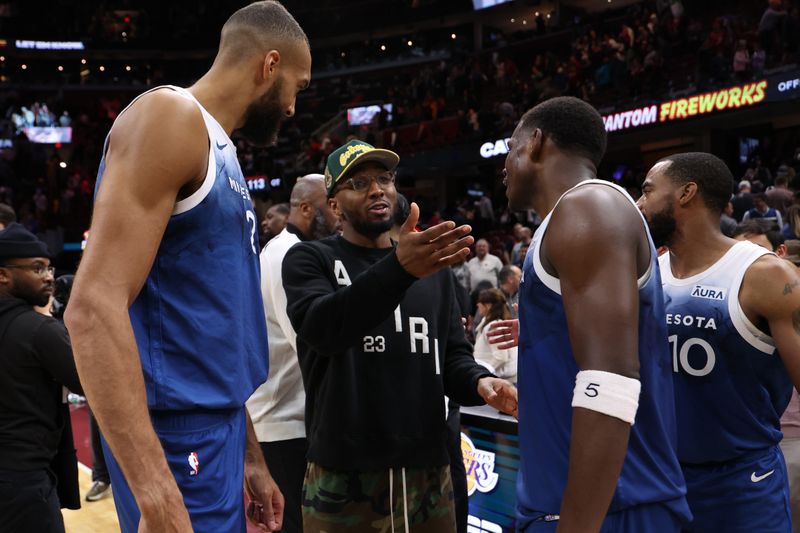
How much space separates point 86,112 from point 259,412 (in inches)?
1133

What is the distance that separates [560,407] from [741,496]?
1.24 meters

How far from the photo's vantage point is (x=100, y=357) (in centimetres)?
134

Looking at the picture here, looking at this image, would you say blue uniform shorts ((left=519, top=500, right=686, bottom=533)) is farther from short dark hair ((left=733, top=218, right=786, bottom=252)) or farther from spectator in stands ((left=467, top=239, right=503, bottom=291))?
spectator in stands ((left=467, top=239, right=503, bottom=291))

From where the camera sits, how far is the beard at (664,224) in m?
2.82

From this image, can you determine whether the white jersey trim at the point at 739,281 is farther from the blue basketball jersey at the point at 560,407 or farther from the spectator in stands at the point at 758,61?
the spectator in stands at the point at 758,61

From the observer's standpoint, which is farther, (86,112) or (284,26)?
(86,112)

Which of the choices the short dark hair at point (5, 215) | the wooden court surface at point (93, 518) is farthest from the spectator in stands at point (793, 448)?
the short dark hair at point (5, 215)

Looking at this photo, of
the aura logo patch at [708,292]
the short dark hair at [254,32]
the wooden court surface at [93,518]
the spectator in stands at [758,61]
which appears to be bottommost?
the wooden court surface at [93,518]

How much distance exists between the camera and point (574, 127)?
1901 millimetres

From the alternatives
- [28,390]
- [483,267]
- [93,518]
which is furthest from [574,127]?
[483,267]

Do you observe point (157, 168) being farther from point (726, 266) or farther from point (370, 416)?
point (726, 266)

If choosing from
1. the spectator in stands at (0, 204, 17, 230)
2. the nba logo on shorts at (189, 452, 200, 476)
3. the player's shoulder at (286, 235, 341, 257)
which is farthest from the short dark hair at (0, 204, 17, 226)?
the nba logo on shorts at (189, 452, 200, 476)

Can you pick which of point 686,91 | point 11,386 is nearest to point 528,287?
point 11,386

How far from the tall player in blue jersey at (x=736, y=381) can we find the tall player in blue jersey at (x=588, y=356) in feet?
2.93
